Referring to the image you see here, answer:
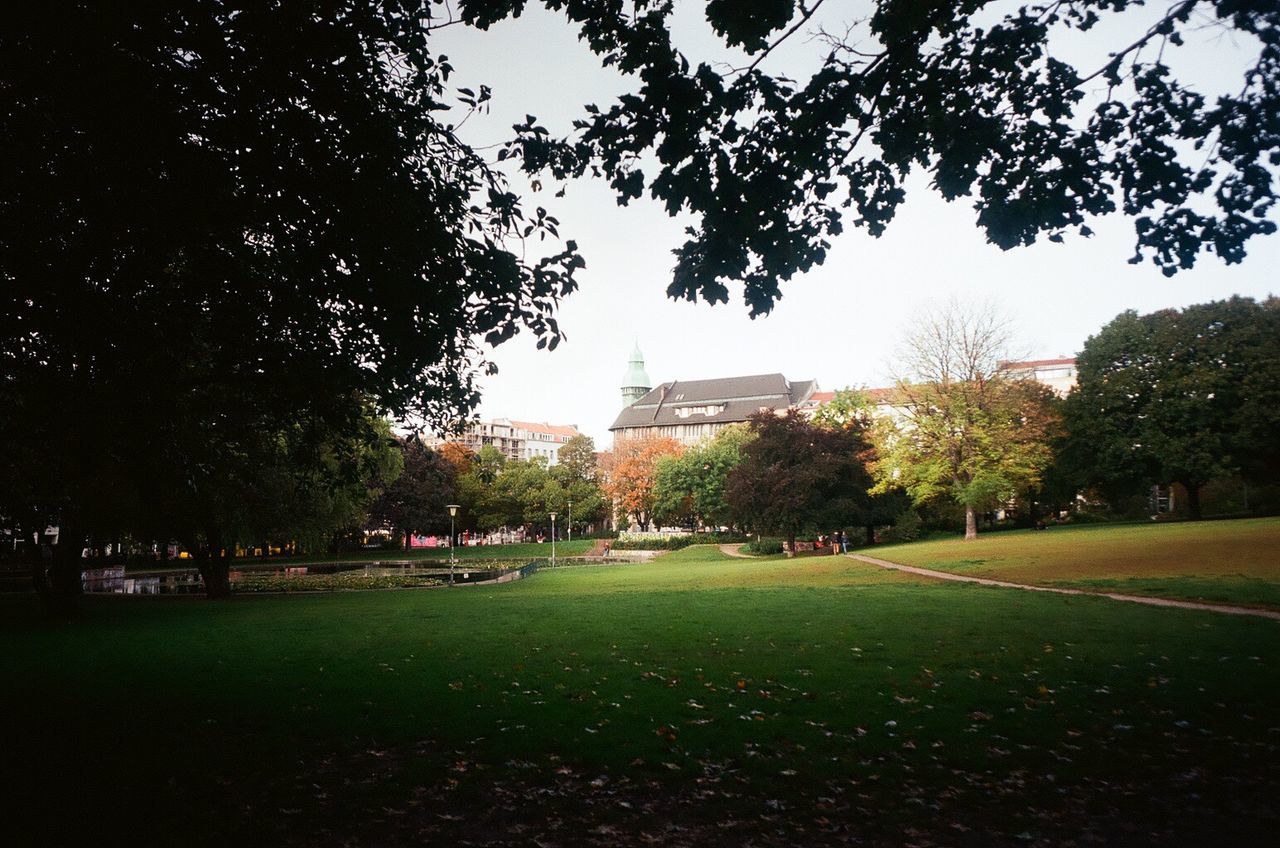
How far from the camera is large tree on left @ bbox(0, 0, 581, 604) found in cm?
562

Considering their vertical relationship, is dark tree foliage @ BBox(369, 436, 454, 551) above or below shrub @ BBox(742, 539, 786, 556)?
above

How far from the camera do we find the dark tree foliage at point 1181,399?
4122 cm

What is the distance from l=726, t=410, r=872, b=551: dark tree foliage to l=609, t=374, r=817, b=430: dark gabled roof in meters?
69.3

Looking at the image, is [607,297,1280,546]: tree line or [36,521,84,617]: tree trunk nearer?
[36,521,84,617]: tree trunk

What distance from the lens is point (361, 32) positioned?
6.84m

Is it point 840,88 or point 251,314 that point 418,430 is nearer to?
point 251,314

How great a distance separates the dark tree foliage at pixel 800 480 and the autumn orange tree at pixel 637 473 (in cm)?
2929

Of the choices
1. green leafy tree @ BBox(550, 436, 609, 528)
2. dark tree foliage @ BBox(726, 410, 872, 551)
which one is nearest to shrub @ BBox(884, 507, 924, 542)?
dark tree foliage @ BBox(726, 410, 872, 551)

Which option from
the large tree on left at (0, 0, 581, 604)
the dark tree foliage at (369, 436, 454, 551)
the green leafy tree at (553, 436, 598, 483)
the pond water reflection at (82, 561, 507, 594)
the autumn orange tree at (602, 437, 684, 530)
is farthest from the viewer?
the green leafy tree at (553, 436, 598, 483)

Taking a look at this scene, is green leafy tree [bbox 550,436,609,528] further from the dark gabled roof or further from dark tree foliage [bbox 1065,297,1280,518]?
dark tree foliage [bbox 1065,297,1280,518]

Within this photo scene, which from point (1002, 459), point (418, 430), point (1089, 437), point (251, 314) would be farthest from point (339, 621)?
point (1089, 437)

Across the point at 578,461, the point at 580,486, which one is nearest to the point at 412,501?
the point at 580,486

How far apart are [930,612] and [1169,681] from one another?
6298 mm

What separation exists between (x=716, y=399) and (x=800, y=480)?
3109 inches
